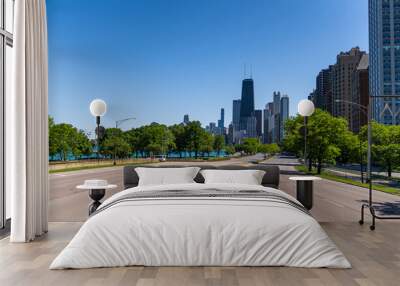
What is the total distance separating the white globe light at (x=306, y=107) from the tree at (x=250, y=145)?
0.77 metres

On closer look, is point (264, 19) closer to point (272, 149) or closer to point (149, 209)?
point (272, 149)

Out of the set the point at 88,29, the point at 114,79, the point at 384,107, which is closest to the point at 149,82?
the point at 114,79

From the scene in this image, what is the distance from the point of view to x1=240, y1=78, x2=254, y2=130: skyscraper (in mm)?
5688

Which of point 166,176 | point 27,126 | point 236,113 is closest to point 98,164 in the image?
point 166,176

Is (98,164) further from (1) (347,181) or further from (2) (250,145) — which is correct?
(1) (347,181)

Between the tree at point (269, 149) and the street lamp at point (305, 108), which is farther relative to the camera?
the tree at point (269, 149)

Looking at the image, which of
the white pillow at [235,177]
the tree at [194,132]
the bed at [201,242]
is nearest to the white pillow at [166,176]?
the white pillow at [235,177]

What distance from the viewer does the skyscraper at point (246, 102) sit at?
18.7ft

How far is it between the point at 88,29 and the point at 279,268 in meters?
4.40

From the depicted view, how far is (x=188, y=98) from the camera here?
570cm

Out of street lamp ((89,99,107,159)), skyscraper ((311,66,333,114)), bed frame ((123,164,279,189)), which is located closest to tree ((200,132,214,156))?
bed frame ((123,164,279,189))

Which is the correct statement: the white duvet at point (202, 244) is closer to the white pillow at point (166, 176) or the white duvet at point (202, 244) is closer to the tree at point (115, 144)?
the white pillow at point (166, 176)

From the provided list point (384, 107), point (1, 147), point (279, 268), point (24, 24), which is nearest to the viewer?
point (279, 268)

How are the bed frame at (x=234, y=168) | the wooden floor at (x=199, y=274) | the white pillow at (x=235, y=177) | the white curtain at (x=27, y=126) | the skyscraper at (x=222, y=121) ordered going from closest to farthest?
1. the wooden floor at (x=199, y=274)
2. the white curtain at (x=27, y=126)
3. the white pillow at (x=235, y=177)
4. the bed frame at (x=234, y=168)
5. the skyscraper at (x=222, y=121)
